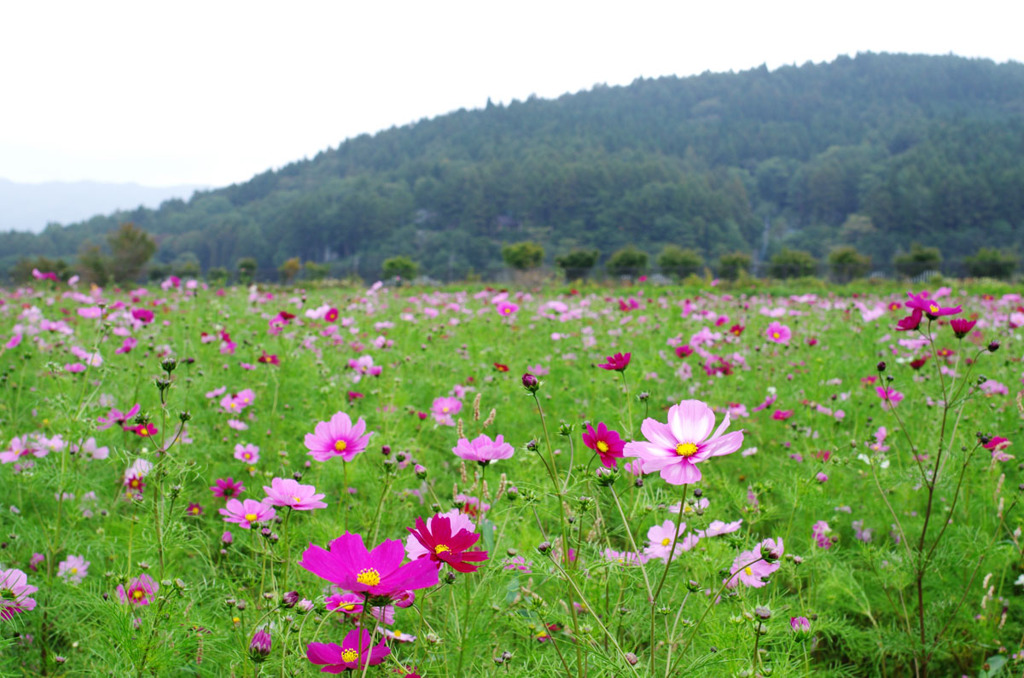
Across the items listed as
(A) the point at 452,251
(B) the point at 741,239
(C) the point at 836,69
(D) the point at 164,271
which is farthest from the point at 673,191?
(C) the point at 836,69

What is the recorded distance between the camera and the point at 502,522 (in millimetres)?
1243

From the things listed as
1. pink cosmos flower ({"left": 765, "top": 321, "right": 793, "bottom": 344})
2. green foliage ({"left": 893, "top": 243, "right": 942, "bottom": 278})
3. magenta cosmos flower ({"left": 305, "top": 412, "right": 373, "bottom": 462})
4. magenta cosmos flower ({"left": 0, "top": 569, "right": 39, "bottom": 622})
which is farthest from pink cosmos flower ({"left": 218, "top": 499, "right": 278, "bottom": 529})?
green foliage ({"left": 893, "top": 243, "right": 942, "bottom": 278})

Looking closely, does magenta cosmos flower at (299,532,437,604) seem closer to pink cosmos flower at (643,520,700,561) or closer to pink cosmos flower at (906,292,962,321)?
pink cosmos flower at (643,520,700,561)

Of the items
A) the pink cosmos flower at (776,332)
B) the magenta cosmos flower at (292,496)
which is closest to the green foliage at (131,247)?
the pink cosmos flower at (776,332)

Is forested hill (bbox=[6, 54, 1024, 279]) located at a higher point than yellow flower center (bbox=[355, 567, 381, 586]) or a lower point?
higher

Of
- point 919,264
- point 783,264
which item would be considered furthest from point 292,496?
point 919,264

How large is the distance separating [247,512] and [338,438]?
0.18 meters

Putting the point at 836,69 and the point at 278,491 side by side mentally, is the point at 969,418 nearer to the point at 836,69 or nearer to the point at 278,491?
the point at 278,491

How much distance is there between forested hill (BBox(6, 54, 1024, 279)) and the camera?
5569cm

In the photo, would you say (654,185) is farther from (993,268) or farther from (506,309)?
(506,309)

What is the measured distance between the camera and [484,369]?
10.6 feet

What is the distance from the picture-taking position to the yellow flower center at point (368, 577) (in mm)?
583

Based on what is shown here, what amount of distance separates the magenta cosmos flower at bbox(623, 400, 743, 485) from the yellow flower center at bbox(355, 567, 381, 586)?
29 cm

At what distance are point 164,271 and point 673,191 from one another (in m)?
47.8
